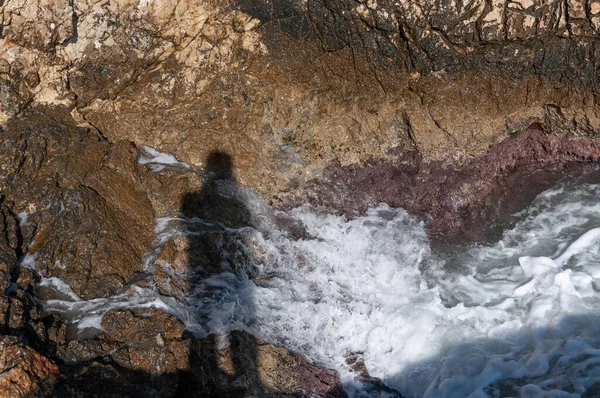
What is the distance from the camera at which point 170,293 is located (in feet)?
15.5

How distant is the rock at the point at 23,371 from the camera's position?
11.1 feet

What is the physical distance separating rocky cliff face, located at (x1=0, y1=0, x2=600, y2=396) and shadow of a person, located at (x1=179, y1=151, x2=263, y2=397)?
0.43 ft

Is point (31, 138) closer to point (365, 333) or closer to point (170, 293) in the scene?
point (170, 293)

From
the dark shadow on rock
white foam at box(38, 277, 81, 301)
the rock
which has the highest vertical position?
white foam at box(38, 277, 81, 301)

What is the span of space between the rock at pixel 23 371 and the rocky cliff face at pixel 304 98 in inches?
61.0

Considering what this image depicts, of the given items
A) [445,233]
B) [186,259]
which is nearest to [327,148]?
[445,233]

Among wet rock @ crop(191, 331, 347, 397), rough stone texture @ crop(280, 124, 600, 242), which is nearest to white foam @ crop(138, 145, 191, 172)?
rough stone texture @ crop(280, 124, 600, 242)

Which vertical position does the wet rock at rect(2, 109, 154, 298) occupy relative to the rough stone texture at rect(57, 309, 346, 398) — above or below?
above

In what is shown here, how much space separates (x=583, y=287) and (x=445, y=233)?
51.6 inches

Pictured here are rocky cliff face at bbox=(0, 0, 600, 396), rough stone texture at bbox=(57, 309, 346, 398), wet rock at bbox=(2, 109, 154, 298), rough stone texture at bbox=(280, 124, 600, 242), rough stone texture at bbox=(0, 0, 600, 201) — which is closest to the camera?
rough stone texture at bbox=(57, 309, 346, 398)

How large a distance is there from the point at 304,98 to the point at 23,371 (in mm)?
3482

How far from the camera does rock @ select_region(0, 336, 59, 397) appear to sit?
3381 mm

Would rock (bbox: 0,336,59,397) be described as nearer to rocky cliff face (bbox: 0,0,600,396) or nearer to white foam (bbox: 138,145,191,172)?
rocky cliff face (bbox: 0,0,600,396)

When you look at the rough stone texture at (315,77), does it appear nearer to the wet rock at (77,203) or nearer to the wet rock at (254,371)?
the wet rock at (77,203)
